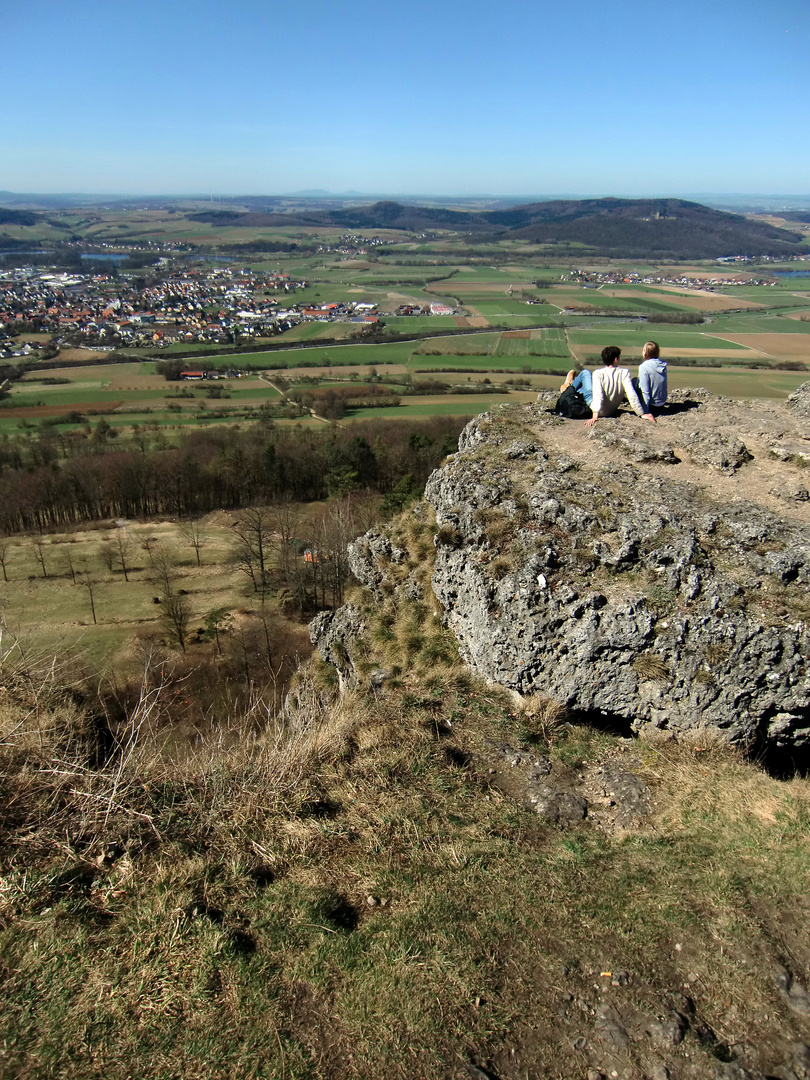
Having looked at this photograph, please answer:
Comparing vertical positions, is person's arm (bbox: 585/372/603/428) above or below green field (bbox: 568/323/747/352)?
above

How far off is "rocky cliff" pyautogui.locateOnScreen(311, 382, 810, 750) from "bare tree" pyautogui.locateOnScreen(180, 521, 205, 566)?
35.4m

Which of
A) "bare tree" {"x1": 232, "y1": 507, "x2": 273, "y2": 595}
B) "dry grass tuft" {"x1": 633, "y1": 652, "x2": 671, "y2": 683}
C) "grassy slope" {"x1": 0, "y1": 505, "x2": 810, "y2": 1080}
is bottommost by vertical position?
"bare tree" {"x1": 232, "y1": 507, "x2": 273, "y2": 595}

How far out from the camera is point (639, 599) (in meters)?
8.80

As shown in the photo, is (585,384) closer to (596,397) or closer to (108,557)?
(596,397)

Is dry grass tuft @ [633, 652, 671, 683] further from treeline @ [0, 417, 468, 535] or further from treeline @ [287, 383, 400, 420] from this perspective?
treeline @ [287, 383, 400, 420]

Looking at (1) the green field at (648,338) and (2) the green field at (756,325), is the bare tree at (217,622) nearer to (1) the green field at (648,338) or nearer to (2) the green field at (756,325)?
(1) the green field at (648,338)

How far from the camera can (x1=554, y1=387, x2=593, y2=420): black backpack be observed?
1409 centimetres

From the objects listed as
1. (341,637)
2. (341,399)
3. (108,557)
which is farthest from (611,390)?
(341,399)

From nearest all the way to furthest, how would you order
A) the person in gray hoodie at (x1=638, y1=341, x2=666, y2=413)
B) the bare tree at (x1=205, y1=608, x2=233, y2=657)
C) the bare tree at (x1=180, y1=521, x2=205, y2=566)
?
the person in gray hoodie at (x1=638, y1=341, x2=666, y2=413)
the bare tree at (x1=205, y1=608, x2=233, y2=657)
the bare tree at (x1=180, y1=521, x2=205, y2=566)

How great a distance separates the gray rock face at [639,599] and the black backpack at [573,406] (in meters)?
3.11

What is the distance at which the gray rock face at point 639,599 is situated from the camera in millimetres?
8227

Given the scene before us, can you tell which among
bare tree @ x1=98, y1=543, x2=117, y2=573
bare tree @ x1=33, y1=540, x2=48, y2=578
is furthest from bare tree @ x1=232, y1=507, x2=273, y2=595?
bare tree @ x1=33, y1=540, x2=48, y2=578

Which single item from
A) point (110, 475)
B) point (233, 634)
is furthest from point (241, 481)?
point (233, 634)

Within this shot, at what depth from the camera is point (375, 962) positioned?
16.9ft
